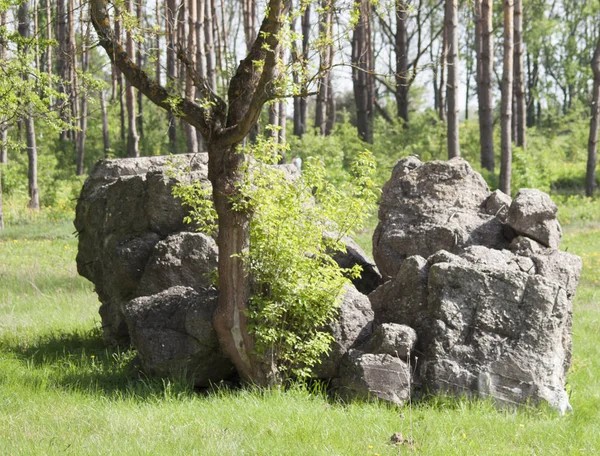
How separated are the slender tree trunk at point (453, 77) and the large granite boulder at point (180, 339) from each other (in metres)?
12.1

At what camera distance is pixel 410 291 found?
297 inches

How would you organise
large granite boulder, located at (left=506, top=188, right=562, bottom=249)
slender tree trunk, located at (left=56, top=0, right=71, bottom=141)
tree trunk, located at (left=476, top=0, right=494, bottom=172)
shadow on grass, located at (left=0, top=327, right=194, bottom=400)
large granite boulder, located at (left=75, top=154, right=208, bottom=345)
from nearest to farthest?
shadow on grass, located at (left=0, top=327, right=194, bottom=400) < slender tree trunk, located at (left=56, top=0, right=71, bottom=141) < large granite boulder, located at (left=506, top=188, right=562, bottom=249) < large granite boulder, located at (left=75, top=154, right=208, bottom=345) < tree trunk, located at (left=476, top=0, right=494, bottom=172)

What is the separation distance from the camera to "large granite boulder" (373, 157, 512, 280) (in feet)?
29.3

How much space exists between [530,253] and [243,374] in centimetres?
324

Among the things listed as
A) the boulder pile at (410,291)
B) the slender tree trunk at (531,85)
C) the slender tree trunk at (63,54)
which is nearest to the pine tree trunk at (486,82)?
the slender tree trunk at (63,54)

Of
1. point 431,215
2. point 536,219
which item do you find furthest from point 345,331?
point 536,219

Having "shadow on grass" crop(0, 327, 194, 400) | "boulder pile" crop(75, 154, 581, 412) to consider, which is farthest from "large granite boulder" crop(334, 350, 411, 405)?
"shadow on grass" crop(0, 327, 194, 400)

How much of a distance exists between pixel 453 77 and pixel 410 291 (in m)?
12.6

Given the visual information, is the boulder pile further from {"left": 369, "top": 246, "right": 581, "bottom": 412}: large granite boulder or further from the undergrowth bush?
the undergrowth bush

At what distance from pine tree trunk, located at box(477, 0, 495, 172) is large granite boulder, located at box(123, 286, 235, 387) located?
15.4 meters

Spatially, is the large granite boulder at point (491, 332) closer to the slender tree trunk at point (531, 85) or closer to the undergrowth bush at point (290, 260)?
the undergrowth bush at point (290, 260)

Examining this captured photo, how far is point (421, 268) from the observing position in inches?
297

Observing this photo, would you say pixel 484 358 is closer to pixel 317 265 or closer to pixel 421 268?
pixel 421 268

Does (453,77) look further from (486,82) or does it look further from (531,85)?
(531,85)
